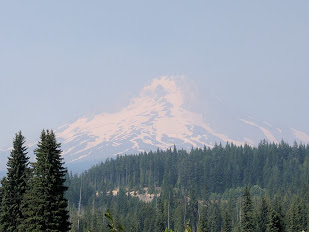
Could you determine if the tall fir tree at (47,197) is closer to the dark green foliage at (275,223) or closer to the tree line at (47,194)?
the tree line at (47,194)

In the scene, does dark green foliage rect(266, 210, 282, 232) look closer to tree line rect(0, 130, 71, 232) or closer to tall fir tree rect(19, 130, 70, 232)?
tree line rect(0, 130, 71, 232)

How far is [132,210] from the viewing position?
17338 cm

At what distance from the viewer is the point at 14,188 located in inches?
1848

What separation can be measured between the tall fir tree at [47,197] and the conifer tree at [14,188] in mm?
7299

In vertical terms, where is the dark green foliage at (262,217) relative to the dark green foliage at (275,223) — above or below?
above

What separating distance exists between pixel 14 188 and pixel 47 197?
10.6 m

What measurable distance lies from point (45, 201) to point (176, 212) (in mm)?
119674

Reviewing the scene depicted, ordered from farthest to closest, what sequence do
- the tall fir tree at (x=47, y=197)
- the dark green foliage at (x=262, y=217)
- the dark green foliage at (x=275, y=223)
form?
1. the dark green foliage at (x=262, y=217)
2. the dark green foliage at (x=275, y=223)
3. the tall fir tree at (x=47, y=197)

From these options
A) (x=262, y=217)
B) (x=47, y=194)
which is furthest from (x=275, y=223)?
(x=47, y=194)

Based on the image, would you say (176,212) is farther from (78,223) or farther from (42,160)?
(42,160)

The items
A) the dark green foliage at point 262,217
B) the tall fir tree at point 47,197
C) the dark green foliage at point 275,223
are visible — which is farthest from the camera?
the dark green foliage at point 262,217

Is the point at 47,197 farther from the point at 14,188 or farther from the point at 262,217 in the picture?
the point at 262,217

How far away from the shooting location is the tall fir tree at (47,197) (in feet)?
123

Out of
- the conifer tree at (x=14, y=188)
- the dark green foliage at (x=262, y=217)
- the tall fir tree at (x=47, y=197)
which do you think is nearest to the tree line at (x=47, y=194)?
the tall fir tree at (x=47, y=197)
